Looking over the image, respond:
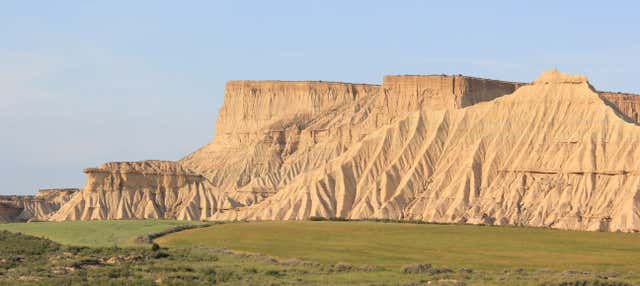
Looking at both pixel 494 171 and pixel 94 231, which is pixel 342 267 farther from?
pixel 494 171

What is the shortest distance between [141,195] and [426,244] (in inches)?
3660

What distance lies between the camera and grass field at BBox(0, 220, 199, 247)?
9806 cm

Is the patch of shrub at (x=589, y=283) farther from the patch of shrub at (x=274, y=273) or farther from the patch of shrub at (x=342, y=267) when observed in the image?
the patch of shrub at (x=274, y=273)

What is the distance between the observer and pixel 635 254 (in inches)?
3398

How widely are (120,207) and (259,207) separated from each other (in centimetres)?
2602

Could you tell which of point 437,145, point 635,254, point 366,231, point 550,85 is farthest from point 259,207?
point 635,254

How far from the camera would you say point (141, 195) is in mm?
180500

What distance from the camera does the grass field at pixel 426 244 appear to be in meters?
78.1

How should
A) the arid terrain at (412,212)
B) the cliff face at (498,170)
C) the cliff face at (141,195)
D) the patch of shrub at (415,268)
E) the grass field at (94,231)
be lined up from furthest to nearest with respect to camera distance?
the cliff face at (141,195) → the cliff face at (498,170) → the grass field at (94,231) → the arid terrain at (412,212) → the patch of shrub at (415,268)

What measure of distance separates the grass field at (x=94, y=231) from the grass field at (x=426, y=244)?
3412 mm

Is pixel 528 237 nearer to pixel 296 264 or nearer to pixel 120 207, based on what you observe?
pixel 296 264

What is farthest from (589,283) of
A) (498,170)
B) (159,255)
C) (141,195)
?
(141,195)

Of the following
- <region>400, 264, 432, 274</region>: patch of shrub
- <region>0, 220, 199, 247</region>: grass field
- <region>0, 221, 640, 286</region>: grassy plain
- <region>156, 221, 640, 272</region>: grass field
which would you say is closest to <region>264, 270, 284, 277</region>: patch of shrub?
<region>0, 221, 640, 286</region>: grassy plain

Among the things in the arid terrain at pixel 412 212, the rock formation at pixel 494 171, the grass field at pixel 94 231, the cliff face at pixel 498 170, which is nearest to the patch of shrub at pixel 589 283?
the arid terrain at pixel 412 212
